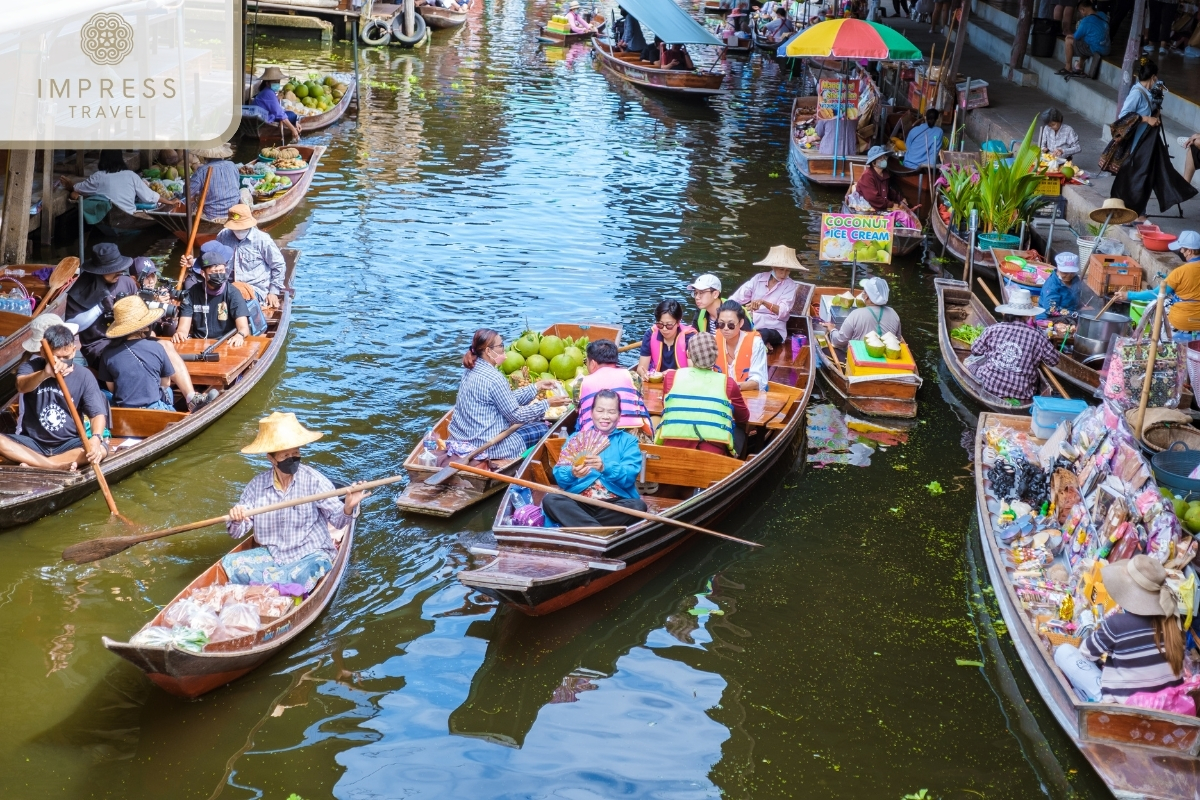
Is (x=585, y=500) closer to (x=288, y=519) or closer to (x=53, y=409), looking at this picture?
(x=288, y=519)

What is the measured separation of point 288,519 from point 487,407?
2.16 metres

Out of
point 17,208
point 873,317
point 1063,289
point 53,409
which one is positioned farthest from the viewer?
point 17,208

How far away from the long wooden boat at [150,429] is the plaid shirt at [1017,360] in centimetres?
707

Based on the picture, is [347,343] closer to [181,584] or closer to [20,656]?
[181,584]

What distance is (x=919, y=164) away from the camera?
58.1 feet

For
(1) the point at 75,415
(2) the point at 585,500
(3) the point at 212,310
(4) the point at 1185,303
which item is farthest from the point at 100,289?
(4) the point at 1185,303

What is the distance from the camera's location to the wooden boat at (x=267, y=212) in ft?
48.2

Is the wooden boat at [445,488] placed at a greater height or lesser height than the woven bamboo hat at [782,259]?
lesser

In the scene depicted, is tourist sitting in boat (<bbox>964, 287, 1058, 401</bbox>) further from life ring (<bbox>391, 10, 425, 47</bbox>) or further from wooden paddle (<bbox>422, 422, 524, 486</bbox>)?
life ring (<bbox>391, 10, 425, 47</bbox>)

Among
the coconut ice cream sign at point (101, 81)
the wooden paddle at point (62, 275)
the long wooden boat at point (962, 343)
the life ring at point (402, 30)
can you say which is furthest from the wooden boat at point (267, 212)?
the life ring at point (402, 30)

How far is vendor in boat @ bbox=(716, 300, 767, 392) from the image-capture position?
32.7 feet

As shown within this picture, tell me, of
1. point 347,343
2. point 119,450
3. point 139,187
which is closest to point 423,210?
point 139,187

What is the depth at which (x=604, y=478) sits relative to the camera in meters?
8.16

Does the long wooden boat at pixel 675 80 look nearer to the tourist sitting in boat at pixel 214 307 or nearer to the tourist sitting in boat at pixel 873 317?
the tourist sitting in boat at pixel 873 317
